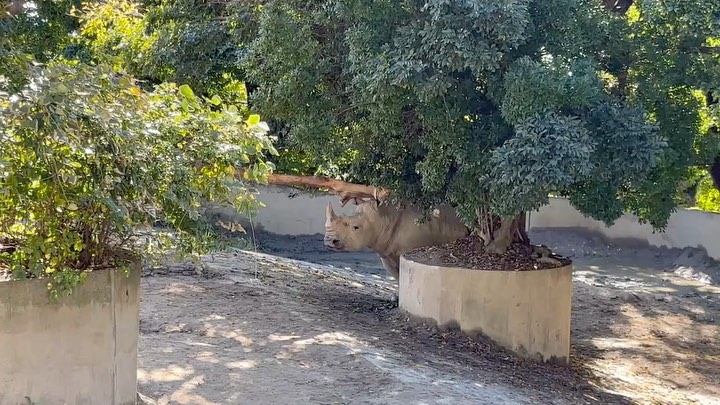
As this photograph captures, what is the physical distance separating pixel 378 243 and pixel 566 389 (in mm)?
3920

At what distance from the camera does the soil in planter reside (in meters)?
9.55

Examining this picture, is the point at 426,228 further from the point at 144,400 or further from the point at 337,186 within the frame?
the point at 144,400

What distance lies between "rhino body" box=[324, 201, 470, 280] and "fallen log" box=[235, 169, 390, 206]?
0.18 meters

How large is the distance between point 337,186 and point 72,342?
6.50m

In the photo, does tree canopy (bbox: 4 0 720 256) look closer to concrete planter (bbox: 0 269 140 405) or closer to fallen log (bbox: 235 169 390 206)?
fallen log (bbox: 235 169 390 206)

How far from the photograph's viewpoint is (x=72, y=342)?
498 cm

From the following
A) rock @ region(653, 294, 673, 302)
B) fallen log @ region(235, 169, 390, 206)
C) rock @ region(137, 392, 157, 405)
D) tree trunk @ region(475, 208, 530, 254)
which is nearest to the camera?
rock @ region(137, 392, 157, 405)

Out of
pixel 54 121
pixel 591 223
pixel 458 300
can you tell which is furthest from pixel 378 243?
pixel 591 223

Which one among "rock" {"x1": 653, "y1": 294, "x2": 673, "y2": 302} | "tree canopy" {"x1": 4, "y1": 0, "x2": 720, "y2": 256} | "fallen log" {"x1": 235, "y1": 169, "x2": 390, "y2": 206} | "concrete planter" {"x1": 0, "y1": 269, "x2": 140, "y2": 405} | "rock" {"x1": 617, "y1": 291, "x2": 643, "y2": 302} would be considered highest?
"tree canopy" {"x1": 4, "y1": 0, "x2": 720, "y2": 256}

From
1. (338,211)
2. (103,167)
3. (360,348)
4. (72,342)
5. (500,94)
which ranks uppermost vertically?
(500,94)

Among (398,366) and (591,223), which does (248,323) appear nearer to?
(398,366)

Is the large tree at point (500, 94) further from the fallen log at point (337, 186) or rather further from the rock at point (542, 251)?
the fallen log at point (337, 186)

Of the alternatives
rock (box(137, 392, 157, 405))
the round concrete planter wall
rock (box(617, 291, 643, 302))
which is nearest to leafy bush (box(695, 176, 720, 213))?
rock (box(617, 291, 643, 302))

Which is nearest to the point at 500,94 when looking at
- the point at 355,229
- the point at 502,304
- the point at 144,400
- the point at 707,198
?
the point at 502,304
